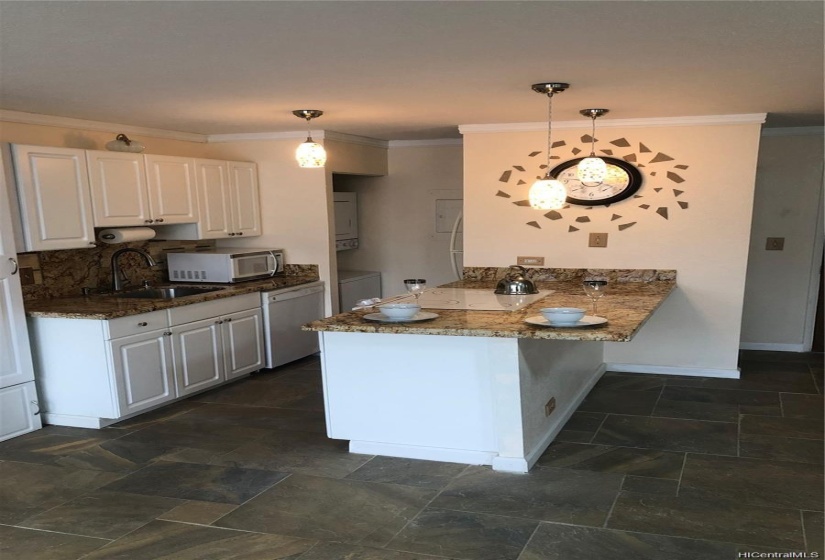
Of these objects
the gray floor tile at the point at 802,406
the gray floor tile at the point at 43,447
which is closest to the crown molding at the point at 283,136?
the gray floor tile at the point at 43,447

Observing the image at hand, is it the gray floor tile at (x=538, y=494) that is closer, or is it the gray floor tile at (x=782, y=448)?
the gray floor tile at (x=538, y=494)

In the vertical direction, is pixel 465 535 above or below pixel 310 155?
below

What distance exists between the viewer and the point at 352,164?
18.8 feet

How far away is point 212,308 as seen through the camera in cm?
455

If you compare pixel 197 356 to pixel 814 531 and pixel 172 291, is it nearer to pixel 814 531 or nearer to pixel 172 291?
pixel 172 291

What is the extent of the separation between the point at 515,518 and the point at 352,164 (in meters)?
3.84

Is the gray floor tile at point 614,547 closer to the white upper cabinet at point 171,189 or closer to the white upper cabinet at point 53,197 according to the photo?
the white upper cabinet at point 53,197

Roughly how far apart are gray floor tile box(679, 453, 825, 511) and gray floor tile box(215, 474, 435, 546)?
51.2 inches

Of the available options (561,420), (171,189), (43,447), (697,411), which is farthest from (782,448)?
(171,189)

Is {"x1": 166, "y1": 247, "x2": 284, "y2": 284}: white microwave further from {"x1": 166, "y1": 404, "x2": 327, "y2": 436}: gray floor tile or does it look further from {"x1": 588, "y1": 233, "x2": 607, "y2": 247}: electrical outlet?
{"x1": 588, "y1": 233, "x2": 607, "y2": 247}: electrical outlet

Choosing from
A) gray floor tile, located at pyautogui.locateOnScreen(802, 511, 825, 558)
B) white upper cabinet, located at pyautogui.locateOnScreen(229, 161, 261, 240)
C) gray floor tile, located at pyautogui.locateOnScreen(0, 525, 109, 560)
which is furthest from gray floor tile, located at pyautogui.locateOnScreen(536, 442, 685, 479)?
white upper cabinet, located at pyautogui.locateOnScreen(229, 161, 261, 240)

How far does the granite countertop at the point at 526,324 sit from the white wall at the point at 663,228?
731 millimetres

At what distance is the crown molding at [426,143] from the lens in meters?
6.11

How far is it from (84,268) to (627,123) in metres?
4.15
